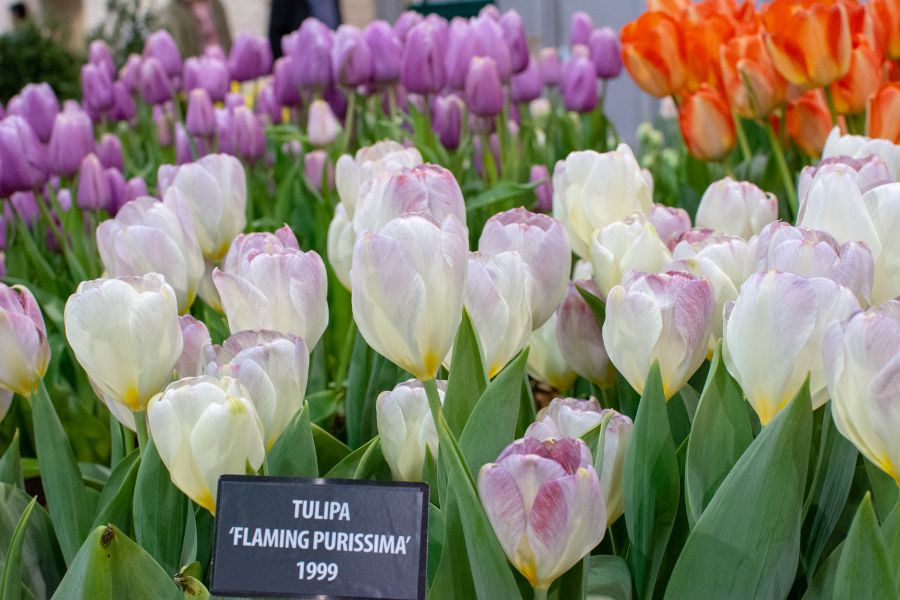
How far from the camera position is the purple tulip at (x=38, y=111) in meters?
1.62

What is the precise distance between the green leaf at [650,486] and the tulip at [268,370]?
0.19 m

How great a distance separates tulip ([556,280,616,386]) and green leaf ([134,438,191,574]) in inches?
11.0

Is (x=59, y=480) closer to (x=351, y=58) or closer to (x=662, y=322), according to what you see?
(x=662, y=322)

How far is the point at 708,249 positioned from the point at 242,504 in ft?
1.06

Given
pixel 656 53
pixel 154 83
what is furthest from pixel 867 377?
pixel 154 83

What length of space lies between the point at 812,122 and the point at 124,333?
0.92 m

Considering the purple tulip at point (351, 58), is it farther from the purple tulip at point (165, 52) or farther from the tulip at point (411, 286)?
the tulip at point (411, 286)

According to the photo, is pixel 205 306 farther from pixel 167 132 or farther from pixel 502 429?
pixel 167 132

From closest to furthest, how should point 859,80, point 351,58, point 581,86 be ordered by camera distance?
point 859,80, point 351,58, point 581,86

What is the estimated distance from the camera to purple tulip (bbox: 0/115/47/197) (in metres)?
1.31

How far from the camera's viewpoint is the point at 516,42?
180 cm

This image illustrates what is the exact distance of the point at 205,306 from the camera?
1.06 metres

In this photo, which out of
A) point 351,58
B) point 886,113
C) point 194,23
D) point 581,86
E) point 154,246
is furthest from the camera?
point 194,23

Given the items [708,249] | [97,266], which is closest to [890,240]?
[708,249]
